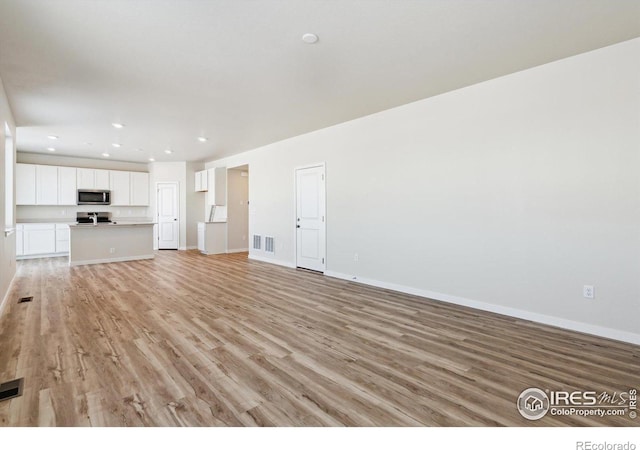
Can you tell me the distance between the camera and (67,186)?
27.8 ft

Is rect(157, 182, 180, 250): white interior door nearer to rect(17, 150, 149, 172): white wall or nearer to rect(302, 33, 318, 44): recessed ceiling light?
rect(17, 150, 149, 172): white wall

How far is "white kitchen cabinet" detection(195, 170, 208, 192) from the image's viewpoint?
367 inches

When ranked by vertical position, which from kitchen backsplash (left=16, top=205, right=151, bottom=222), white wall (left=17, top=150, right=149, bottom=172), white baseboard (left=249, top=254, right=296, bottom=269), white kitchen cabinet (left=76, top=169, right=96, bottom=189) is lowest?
white baseboard (left=249, top=254, right=296, bottom=269)

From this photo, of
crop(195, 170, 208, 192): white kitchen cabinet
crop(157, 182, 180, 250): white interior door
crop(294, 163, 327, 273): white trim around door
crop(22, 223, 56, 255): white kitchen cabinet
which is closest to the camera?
crop(294, 163, 327, 273): white trim around door

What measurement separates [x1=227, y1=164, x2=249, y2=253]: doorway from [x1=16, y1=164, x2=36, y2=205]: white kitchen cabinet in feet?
15.8

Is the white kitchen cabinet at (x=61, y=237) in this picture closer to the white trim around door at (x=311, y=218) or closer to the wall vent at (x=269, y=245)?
the wall vent at (x=269, y=245)

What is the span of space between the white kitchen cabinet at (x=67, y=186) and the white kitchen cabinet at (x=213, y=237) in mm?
3479

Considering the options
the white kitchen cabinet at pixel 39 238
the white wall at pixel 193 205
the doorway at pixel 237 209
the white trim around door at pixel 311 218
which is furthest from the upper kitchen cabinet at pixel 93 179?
the white trim around door at pixel 311 218

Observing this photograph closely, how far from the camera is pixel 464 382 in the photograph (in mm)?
2172

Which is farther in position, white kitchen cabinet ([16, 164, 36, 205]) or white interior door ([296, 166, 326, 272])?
white kitchen cabinet ([16, 164, 36, 205])

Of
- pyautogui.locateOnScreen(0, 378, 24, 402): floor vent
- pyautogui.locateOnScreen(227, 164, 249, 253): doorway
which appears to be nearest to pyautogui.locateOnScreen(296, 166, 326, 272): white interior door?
pyautogui.locateOnScreen(227, 164, 249, 253): doorway

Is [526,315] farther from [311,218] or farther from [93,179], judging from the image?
[93,179]
